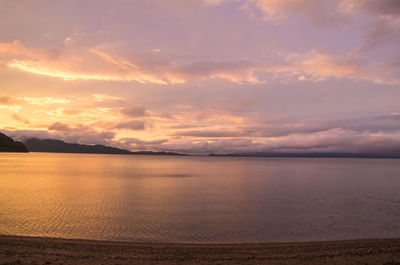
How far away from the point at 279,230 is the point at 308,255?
10.4m

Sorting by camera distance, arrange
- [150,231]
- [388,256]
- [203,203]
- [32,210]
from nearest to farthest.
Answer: [388,256], [150,231], [32,210], [203,203]

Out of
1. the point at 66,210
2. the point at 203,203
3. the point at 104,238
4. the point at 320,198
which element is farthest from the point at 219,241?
the point at 320,198

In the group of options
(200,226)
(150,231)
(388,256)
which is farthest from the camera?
(200,226)

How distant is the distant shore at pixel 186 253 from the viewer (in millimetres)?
16188

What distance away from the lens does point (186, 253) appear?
1825cm

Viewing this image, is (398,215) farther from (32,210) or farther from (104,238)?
(32,210)

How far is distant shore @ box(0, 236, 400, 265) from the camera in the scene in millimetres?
16188

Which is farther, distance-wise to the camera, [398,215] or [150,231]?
[398,215]

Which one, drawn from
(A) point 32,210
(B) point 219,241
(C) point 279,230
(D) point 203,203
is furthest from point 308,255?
(A) point 32,210

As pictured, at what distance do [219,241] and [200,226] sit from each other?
5.19 meters

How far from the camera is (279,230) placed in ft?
91.5

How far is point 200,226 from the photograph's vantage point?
28.8 m

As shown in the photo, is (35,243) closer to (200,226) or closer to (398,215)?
(200,226)

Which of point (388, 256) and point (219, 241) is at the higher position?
point (388, 256)
